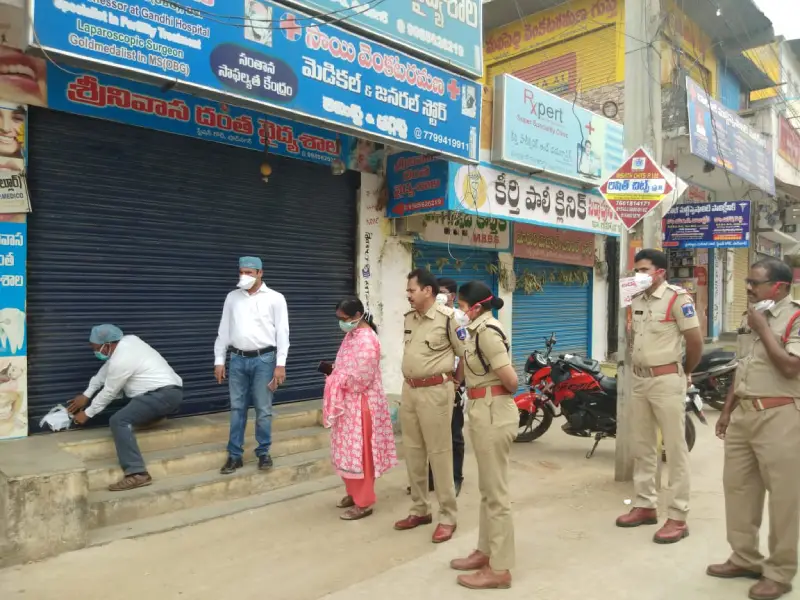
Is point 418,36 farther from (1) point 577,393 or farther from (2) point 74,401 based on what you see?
(2) point 74,401

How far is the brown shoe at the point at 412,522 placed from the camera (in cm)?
446

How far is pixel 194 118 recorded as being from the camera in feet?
19.5

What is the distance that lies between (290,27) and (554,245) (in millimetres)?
6573

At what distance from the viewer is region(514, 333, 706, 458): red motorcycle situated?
639 cm

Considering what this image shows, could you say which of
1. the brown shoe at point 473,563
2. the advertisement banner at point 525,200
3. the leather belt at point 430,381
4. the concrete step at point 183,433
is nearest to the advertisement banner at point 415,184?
the advertisement banner at point 525,200

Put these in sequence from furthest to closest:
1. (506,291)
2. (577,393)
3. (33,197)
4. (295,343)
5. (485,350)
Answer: (506,291) < (295,343) < (577,393) < (33,197) < (485,350)

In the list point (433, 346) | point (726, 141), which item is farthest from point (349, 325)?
point (726, 141)

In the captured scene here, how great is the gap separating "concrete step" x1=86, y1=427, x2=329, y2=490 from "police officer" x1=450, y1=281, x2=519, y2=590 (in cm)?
255

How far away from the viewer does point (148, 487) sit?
470 centimetres

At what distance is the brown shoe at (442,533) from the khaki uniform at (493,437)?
1.93 feet

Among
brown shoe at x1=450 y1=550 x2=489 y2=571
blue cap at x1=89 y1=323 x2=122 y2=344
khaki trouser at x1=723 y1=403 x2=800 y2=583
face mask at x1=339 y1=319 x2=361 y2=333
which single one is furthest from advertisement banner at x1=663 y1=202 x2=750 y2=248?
blue cap at x1=89 y1=323 x2=122 y2=344

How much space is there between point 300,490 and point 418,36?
470 centimetres

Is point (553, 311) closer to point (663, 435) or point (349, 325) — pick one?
point (663, 435)

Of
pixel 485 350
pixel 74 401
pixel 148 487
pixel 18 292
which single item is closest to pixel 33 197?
pixel 18 292
